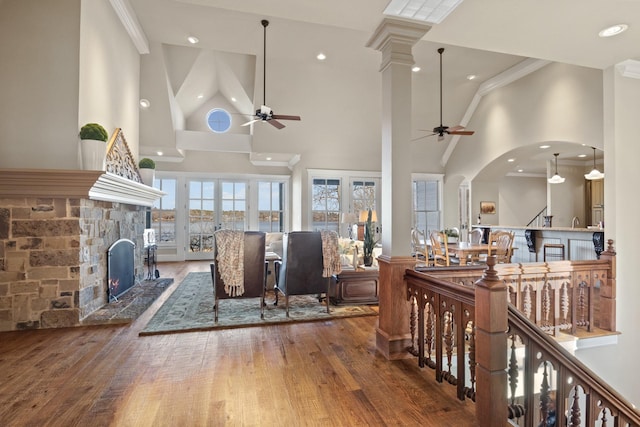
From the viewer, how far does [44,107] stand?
342 centimetres

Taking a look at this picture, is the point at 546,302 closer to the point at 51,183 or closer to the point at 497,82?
the point at 51,183

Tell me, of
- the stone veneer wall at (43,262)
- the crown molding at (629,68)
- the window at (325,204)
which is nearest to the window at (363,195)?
the window at (325,204)

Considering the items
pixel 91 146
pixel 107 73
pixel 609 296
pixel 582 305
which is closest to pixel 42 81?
pixel 91 146

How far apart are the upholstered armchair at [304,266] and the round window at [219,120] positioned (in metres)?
5.86

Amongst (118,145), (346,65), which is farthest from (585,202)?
(118,145)

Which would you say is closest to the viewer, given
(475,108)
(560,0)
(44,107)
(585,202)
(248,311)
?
(560,0)

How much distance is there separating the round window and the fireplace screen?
442cm

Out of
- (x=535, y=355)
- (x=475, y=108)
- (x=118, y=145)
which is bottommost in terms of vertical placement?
(x=535, y=355)

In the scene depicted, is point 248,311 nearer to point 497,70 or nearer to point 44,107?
point 44,107

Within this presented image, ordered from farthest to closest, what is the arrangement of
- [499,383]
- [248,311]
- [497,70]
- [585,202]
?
[585,202] < [497,70] < [248,311] < [499,383]

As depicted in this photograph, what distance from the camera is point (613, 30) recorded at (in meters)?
2.83

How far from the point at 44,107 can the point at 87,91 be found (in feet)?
1.54

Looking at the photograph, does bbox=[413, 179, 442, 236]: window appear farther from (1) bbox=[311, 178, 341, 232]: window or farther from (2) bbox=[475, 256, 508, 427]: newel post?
(2) bbox=[475, 256, 508, 427]: newel post

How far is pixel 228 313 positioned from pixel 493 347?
3103 mm
